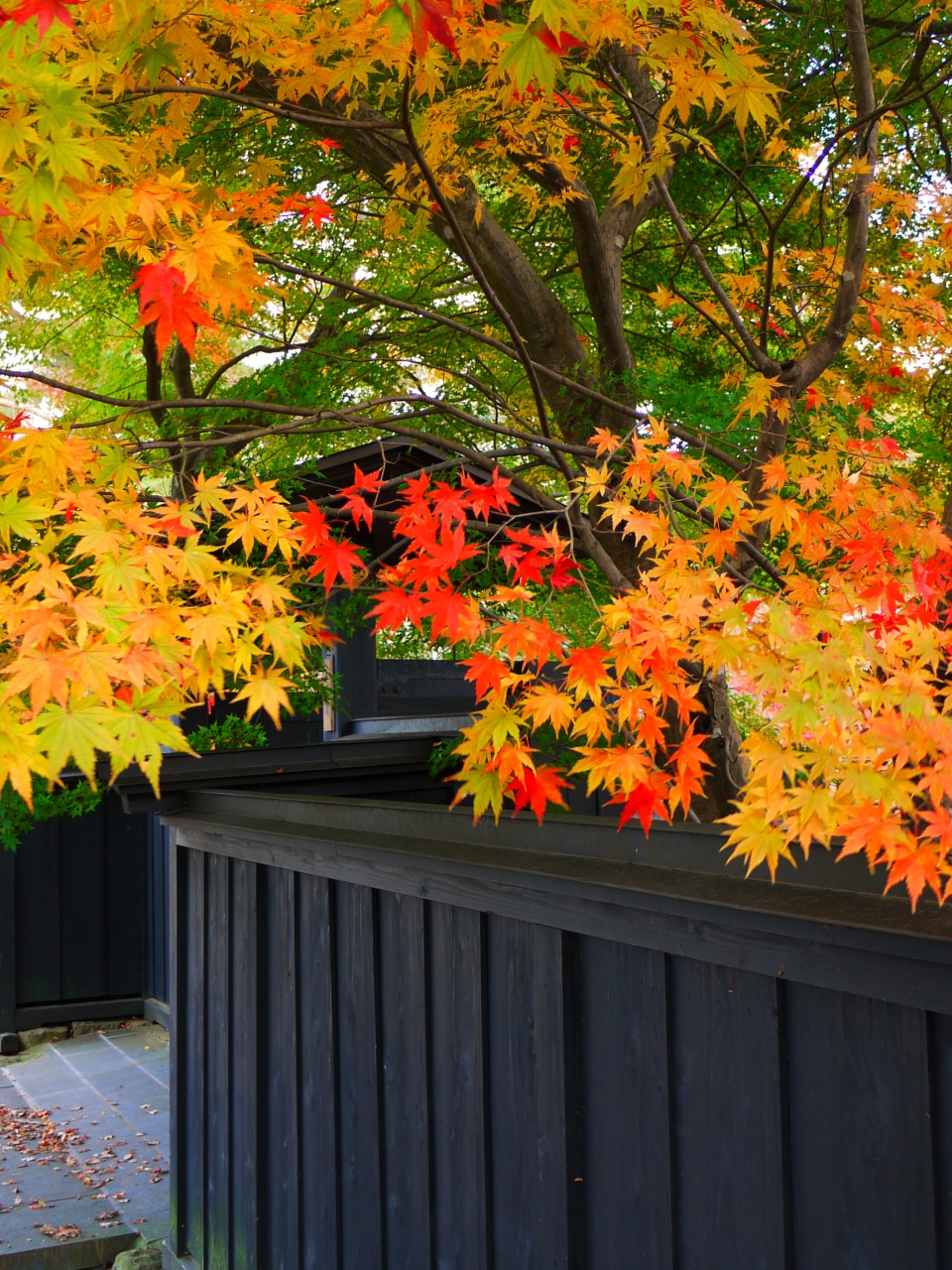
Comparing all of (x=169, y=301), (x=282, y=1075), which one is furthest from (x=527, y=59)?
(x=282, y=1075)

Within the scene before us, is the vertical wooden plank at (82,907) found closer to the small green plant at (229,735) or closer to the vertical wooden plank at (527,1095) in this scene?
the small green plant at (229,735)

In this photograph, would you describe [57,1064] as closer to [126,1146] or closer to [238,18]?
[126,1146]

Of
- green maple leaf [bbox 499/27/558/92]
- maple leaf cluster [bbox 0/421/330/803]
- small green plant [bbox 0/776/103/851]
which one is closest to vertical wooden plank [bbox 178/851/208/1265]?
maple leaf cluster [bbox 0/421/330/803]

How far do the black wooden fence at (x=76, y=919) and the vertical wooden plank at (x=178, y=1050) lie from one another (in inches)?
129

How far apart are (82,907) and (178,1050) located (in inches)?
148

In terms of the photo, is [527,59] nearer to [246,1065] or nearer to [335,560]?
[335,560]

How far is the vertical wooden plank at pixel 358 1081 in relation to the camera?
305cm

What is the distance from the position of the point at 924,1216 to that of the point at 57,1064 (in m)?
6.61

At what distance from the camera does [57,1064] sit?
6934mm

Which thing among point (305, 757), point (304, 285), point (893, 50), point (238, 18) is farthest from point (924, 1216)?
point (304, 285)

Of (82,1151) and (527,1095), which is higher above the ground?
(527,1095)

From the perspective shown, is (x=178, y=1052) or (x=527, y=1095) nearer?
(x=527, y=1095)

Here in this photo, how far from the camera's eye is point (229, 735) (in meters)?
6.35

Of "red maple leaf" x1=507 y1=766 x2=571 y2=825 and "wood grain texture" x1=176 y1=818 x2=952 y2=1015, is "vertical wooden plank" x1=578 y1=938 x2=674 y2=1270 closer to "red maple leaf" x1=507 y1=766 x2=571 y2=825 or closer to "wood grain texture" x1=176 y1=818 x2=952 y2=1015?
"wood grain texture" x1=176 y1=818 x2=952 y2=1015
